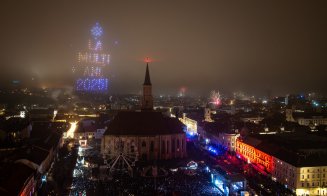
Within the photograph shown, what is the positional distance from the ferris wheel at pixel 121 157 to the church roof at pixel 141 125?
2.51m

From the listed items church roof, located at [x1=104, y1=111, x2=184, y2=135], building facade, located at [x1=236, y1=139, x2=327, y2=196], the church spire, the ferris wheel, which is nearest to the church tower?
the church spire

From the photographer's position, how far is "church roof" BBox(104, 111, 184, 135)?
57.2 meters

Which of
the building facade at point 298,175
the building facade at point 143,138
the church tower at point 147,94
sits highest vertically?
the church tower at point 147,94

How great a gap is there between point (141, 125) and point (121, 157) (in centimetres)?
1027

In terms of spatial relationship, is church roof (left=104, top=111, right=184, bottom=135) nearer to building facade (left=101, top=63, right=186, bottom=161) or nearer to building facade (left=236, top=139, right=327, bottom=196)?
building facade (left=101, top=63, right=186, bottom=161)

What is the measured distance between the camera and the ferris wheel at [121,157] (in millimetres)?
48356

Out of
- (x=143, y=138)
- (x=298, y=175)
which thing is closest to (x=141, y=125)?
(x=143, y=138)

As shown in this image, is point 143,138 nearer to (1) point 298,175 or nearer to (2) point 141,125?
(2) point 141,125

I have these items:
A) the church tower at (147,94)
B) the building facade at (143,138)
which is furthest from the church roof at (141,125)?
the church tower at (147,94)

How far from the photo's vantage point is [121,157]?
49.7 m

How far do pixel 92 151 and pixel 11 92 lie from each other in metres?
125

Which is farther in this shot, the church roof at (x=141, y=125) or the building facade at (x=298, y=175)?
the church roof at (x=141, y=125)

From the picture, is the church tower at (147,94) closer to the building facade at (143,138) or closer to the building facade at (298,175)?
the building facade at (143,138)

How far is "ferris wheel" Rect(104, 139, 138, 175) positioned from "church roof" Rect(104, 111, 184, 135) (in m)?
2.51
